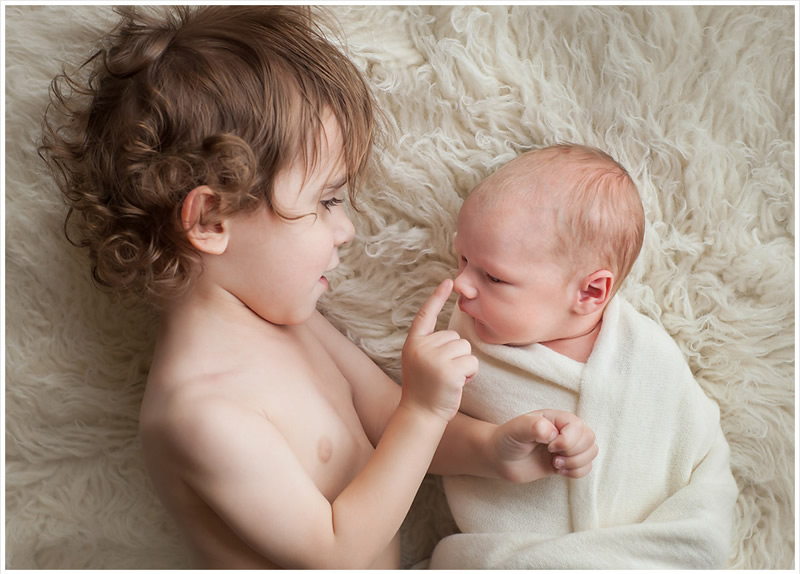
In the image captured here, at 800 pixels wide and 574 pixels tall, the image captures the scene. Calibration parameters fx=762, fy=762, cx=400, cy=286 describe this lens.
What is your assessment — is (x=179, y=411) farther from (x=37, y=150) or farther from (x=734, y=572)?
(x=734, y=572)

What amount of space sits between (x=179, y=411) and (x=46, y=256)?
1.45 ft

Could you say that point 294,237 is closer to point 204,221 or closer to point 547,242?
point 204,221

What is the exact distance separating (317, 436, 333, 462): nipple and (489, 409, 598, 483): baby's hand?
250 mm

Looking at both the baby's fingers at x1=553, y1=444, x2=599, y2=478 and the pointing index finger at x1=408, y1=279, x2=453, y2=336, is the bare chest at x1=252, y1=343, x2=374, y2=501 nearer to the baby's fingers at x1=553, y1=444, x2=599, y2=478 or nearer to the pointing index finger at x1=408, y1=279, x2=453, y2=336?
the pointing index finger at x1=408, y1=279, x2=453, y2=336

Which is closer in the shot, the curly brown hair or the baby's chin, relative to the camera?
the curly brown hair

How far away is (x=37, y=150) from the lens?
49.1 inches

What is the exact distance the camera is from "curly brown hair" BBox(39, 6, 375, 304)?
1022 mm

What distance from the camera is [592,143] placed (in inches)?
50.3

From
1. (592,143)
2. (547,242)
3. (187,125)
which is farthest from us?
(592,143)

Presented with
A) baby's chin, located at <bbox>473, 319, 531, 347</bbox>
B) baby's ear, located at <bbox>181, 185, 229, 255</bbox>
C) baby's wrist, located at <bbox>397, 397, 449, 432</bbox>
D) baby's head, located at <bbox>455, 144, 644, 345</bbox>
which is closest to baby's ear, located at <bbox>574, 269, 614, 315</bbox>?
baby's head, located at <bbox>455, 144, 644, 345</bbox>

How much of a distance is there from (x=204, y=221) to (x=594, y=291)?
0.58 meters

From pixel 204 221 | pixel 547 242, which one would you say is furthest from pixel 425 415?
pixel 204 221

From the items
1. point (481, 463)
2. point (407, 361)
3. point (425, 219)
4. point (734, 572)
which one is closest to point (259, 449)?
point (407, 361)

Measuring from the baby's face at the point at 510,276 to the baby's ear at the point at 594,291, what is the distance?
0.02 metres
